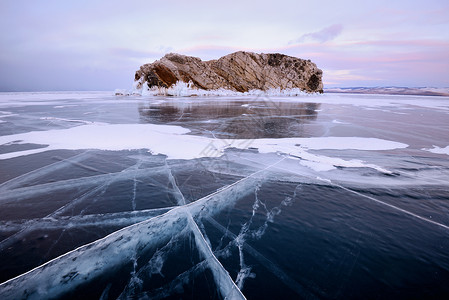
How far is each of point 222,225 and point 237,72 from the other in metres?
60.8

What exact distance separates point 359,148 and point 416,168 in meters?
1.79

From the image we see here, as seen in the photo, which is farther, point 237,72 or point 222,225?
point 237,72

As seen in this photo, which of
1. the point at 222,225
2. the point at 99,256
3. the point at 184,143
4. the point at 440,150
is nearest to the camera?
the point at 99,256

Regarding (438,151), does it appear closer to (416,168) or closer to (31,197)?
(416,168)

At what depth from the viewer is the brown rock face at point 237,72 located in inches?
1865

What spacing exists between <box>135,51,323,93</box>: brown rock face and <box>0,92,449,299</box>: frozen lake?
44.7m

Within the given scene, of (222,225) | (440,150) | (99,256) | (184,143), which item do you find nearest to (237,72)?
(184,143)

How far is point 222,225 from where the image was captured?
9.87ft

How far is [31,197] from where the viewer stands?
3.63 m

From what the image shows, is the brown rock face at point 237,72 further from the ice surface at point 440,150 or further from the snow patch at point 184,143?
the ice surface at point 440,150

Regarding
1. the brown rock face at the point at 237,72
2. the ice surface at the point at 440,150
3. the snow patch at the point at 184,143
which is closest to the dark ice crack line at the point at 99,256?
the snow patch at the point at 184,143

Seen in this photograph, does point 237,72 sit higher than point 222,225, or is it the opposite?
point 237,72

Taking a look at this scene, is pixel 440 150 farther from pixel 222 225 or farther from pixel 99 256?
pixel 99 256

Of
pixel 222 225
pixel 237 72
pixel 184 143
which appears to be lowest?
pixel 222 225
